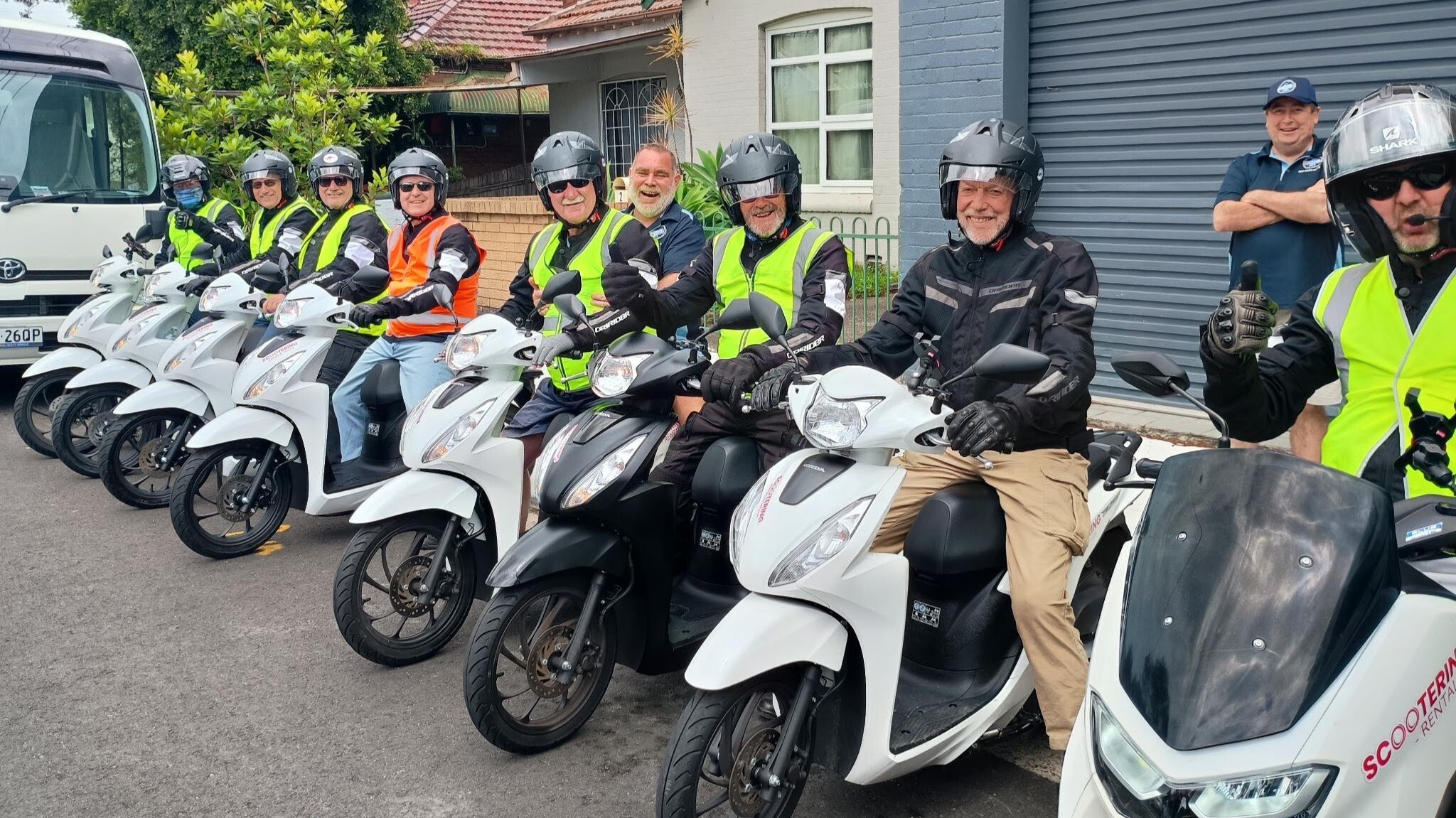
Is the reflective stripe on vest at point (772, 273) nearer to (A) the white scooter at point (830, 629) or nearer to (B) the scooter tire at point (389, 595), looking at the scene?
(A) the white scooter at point (830, 629)

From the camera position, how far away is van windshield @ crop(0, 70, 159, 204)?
10.4 meters

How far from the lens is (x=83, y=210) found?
34.6 feet

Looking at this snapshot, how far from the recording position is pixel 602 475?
4.04 metres

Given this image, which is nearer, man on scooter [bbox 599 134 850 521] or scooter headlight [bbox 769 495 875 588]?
scooter headlight [bbox 769 495 875 588]

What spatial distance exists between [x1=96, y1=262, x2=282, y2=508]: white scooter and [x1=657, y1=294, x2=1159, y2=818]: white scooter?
4.33 m

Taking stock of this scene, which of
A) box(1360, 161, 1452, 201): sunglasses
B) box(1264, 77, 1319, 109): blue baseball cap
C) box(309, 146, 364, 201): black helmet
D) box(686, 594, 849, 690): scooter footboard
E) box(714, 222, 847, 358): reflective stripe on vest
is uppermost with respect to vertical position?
box(1264, 77, 1319, 109): blue baseball cap

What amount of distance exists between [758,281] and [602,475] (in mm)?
1048

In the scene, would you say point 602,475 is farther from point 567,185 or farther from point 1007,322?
point 567,185

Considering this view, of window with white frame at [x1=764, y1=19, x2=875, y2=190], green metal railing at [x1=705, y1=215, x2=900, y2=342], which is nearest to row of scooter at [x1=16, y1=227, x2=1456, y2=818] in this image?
green metal railing at [x1=705, y1=215, x2=900, y2=342]

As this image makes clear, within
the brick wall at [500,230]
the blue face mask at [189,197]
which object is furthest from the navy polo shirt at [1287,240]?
the brick wall at [500,230]

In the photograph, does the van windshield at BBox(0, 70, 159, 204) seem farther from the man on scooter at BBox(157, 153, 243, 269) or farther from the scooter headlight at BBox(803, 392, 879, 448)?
the scooter headlight at BBox(803, 392, 879, 448)

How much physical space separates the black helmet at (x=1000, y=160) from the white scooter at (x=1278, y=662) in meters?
1.63

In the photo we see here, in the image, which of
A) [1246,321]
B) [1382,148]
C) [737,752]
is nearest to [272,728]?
[737,752]

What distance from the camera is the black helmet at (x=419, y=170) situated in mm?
6164
